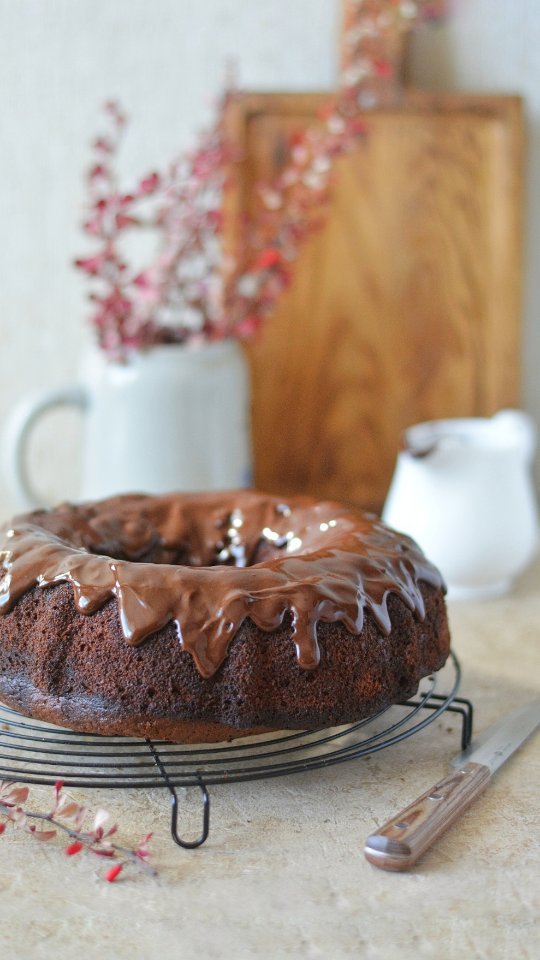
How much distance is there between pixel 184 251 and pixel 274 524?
1.75 feet

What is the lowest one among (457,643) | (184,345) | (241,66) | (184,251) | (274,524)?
(457,643)

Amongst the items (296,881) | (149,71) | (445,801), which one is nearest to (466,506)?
(445,801)

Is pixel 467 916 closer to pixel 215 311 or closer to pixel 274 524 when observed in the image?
pixel 274 524

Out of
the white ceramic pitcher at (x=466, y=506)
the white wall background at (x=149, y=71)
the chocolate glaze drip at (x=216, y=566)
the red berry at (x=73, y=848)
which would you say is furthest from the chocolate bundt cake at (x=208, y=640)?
the white wall background at (x=149, y=71)

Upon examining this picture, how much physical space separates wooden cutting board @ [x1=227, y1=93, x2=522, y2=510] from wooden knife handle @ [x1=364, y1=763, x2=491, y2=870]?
101cm

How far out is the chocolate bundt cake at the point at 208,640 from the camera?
0.95 meters

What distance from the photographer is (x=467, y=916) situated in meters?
0.82

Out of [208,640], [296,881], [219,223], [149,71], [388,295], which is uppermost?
[149,71]

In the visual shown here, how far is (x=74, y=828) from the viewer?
93 cm

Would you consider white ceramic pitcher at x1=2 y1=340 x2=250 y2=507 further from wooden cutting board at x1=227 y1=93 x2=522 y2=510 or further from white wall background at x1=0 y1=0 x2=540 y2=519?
white wall background at x1=0 y1=0 x2=540 y2=519

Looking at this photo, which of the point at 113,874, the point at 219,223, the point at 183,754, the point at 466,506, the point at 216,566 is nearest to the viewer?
the point at 113,874

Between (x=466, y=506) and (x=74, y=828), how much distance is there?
2.55 ft

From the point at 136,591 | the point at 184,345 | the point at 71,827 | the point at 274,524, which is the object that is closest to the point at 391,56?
the point at 184,345

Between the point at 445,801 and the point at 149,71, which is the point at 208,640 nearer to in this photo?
the point at 445,801
